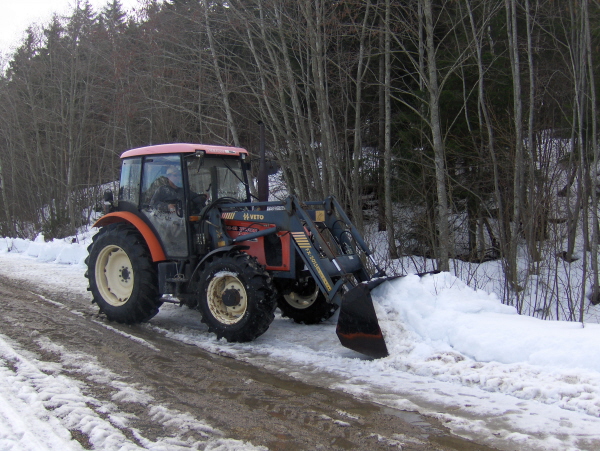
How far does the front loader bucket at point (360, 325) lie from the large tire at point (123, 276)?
268cm

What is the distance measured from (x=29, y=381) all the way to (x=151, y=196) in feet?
9.84

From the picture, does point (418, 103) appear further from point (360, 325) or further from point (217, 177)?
point (360, 325)

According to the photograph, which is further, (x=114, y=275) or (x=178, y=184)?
(x=114, y=275)

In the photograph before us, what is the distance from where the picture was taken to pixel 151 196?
6883mm

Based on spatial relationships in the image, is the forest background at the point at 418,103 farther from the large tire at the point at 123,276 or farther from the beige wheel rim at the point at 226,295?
the large tire at the point at 123,276

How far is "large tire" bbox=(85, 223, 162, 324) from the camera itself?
659cm

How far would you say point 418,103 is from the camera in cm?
1391

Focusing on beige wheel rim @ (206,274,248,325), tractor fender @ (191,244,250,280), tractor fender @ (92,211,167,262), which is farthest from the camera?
tractor fender @ (92,211,167,262)

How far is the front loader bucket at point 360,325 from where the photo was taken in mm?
5059

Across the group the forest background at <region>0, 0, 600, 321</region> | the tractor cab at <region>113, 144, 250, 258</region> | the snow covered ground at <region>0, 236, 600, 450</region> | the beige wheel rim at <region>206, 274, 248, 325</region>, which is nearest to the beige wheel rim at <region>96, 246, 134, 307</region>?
the tractor cab at <region>113, 144, 250, 258</region>

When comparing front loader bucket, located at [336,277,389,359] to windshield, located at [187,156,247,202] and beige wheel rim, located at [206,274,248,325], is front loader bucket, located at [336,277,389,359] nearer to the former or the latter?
beige wheel rim, located at [206,274,248,325]

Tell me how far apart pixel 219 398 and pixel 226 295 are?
1806 mm

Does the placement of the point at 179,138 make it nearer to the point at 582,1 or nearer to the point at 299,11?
the point at 299,11

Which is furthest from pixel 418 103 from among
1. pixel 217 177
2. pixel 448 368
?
pixel 448 368
